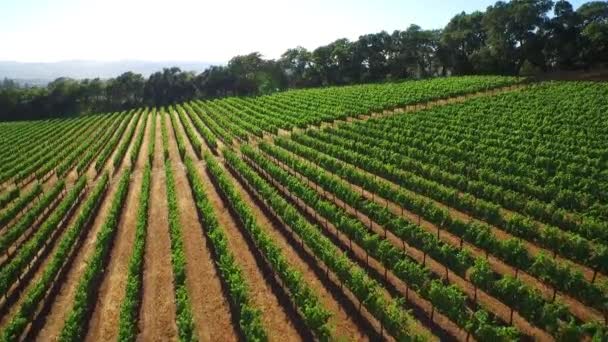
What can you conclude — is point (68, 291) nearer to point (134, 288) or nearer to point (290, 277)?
point (134, 288)

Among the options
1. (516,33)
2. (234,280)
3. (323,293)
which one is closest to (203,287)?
(234,280)

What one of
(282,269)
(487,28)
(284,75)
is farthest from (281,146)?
(284,75)

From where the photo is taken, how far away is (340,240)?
98.3 feet

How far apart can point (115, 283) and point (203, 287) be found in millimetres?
5673

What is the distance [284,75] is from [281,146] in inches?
3000

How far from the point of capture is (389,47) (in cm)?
10869

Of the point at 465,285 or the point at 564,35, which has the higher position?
the point at 564,35

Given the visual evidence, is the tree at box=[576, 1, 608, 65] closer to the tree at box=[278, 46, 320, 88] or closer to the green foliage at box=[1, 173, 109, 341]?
the tree at box=[278, 46, 320, 88]

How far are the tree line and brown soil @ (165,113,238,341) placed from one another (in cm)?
7375

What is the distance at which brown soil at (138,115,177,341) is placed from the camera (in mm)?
23125

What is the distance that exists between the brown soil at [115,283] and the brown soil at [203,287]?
3.86 metres

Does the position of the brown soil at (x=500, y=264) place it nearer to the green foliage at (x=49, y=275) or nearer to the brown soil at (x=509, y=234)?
the brown soil at (x=509, y=234)

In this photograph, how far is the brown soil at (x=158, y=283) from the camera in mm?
23125

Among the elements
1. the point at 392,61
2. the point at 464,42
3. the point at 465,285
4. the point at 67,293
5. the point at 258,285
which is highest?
the point at 464,42
